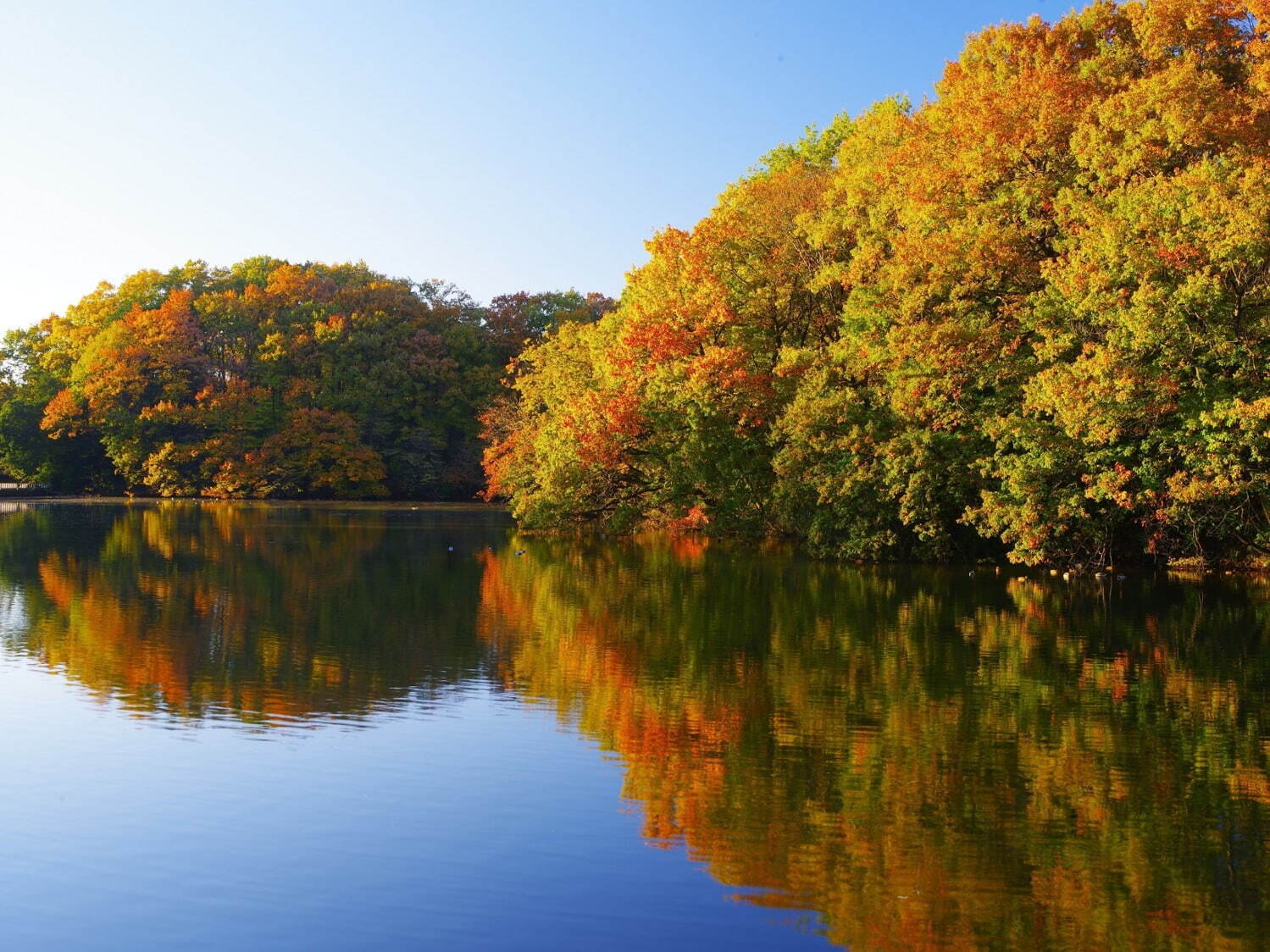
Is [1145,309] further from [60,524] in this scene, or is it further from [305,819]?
[60,524]

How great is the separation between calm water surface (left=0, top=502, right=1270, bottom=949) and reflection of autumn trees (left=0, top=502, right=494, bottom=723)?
13cm

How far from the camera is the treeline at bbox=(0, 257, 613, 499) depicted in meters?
76.4

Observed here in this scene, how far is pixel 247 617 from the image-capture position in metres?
21.2

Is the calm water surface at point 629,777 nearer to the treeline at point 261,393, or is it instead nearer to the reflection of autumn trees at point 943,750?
the reflection of autumn trees at point 943,750

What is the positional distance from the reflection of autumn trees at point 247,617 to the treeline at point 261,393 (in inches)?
1321

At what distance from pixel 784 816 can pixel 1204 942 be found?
3.18 meters

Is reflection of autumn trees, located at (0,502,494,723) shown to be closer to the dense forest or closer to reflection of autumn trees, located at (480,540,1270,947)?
reflection of autumn trees, located at (480,540,1270,947)

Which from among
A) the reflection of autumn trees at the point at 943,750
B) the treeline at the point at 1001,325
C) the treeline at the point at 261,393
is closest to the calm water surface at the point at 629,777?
the reflection of autumn trees at the point at 943,750

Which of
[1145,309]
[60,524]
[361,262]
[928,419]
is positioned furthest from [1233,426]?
[361,262]

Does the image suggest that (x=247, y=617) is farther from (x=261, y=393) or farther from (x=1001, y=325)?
(x=261, y=393)

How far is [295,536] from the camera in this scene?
43406mm

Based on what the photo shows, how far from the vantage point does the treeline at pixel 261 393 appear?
76.4 meters

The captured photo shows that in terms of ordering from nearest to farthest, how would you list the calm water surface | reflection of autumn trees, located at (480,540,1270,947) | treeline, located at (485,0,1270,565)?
the calm water surface, reflection of autumn trees, located at (480,540,1270,947), treeline, located at (485,0,1270,565)

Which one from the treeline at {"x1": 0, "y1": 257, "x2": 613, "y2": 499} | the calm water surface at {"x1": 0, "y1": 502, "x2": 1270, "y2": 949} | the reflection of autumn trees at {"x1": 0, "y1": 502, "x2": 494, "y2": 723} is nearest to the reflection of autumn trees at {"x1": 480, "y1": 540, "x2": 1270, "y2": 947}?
the calm water surface at {"x1": 0, "y1": 502, "x2": 1270, "y2": 949}
